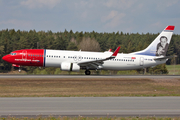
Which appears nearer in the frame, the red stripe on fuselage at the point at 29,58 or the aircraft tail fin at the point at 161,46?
the red stripe on fuselage at the point at 29,58

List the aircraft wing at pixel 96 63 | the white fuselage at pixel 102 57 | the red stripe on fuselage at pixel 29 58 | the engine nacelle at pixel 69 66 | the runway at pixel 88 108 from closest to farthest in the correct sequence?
the runway at pixel 88 108
the engine nacelle at pixel 69 66
the aircraft wing at pixel 96 63
the red stripe on fuselage at pixel 29 58
the white fuselage at pixel 102 57

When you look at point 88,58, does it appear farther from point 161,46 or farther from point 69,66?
point 161,46

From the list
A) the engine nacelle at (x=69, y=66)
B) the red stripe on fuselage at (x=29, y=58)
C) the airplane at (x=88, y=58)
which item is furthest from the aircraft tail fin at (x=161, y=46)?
the red stripe on fuselage at (x=29, y=58)

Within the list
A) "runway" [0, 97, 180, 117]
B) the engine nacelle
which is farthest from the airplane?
"runway" [0, 97, 180, 117]

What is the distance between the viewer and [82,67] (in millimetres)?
41969

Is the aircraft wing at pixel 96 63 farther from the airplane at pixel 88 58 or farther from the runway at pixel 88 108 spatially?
the runway at pixel 88 108

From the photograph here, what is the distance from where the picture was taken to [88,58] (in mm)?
41844

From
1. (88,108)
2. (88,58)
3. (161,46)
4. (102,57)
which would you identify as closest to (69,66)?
(88,58)

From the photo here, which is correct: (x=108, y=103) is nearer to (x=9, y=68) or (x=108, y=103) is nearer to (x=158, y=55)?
(x=158, y=55)

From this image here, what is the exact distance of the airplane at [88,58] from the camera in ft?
133

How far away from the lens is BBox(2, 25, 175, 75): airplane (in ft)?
133

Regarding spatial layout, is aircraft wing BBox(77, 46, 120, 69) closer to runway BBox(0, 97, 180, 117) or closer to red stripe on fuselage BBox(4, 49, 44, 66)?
red stripe on fuselage BBox(4, 49, 44, 66)

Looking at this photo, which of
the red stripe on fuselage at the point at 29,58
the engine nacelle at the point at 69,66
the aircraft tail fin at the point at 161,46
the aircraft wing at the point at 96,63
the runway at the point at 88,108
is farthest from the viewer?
the aircraft tail fin at the point at 161,46

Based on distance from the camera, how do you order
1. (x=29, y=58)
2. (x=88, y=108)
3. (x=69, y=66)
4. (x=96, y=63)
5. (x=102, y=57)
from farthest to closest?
(x=102, y=57), (x=96, y=63), (x=29, y=58), (x=69, y=66), (x=88, y=108)
